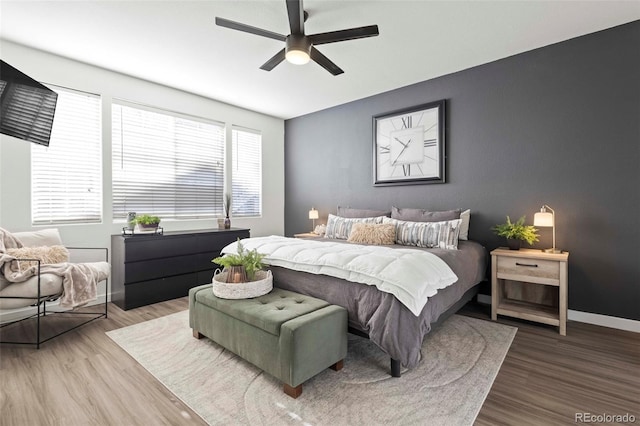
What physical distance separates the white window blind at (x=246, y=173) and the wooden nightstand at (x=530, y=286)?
3.85m

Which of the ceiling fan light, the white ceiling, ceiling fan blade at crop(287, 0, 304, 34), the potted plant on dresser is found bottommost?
the potted plant on dresser

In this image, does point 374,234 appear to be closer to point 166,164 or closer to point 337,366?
point 337,366

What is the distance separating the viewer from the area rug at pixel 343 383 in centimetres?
170

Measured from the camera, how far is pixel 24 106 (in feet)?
7.77

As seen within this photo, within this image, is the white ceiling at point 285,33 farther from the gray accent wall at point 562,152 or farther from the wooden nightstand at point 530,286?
the wooden nightstand at point 530,286

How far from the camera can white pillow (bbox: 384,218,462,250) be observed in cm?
326

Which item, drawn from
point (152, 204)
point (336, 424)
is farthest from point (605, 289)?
point (152, 204)

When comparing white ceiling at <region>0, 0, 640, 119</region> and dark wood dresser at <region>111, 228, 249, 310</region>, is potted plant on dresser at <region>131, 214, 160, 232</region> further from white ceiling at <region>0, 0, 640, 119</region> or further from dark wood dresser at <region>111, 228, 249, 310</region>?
white ceiling at <region>0, 0, 640, 119</region>

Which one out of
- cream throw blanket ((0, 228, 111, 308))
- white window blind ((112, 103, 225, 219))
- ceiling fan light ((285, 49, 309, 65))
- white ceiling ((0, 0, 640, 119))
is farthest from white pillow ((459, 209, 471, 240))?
cream throw blanket ((0, 228, 111, 308))

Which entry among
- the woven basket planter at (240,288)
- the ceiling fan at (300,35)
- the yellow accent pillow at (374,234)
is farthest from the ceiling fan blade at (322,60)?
the woven basket planter at (240,288)

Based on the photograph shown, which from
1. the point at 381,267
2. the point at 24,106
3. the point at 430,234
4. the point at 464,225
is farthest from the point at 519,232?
the point at 24,106

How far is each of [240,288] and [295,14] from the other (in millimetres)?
2083

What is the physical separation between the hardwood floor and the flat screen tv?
1.73 meters

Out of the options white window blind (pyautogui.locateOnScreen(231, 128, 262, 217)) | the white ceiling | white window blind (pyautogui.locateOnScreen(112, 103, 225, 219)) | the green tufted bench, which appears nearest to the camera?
the green tufted bench
